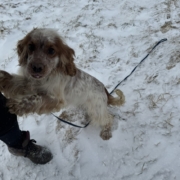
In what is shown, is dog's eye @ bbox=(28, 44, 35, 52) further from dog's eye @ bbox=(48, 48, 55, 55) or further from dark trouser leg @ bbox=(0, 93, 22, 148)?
dark trouser leg @ bbox=(0, 93, 22, 148)

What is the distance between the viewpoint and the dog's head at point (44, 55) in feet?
7.19

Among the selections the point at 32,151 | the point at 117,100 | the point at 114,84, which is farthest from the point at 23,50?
the point at 114,84

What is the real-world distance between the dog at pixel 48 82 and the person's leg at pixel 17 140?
9 centimetres

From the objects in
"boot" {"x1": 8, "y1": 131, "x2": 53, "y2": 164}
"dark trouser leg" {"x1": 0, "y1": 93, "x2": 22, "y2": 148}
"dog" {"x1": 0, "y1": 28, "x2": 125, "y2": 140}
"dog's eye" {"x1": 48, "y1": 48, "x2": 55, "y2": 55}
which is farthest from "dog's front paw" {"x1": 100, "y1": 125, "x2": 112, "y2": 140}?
"dog's eye" {"x1": 48, "y1": 48, "x2": 55, "y2": 55}

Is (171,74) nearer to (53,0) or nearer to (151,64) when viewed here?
(151,64)

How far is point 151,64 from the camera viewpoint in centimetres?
374

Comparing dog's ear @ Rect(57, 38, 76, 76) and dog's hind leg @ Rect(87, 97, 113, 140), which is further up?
dog's ear @ Rect(57, 38, 76, 76)

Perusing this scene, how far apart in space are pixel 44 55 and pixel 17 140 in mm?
980

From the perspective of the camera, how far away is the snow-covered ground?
2.70 m

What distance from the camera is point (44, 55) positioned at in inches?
89.0

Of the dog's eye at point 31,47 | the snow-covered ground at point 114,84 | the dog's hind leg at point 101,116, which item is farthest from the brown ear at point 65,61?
the snow-covered ground at point 114,84

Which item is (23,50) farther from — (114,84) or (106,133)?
(114,84)

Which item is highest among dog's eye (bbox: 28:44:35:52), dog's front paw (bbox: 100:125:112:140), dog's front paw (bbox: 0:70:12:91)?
dog's eye (bbox: 28:44:35:52)

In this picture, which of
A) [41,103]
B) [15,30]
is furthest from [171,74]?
[15,30]
